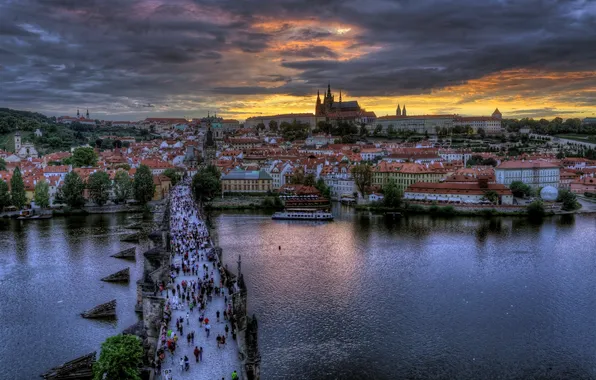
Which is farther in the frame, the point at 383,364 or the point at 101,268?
the point at 101,268

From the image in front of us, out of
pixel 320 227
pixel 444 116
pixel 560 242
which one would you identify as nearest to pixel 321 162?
pixel 320 227

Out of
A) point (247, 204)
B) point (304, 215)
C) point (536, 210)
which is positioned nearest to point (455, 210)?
point (536, 210)

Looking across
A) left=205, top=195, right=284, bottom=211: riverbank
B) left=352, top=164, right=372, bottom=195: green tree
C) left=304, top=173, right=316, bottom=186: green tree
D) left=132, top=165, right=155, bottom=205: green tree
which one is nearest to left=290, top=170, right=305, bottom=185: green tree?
left=304, top=173, right=316, bottom=186: green tree

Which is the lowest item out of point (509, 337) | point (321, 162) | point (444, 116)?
point (509, 337)

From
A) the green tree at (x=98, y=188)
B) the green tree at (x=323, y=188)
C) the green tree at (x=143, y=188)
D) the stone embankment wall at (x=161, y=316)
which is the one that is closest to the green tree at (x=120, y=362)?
the stone embankment wall at (x=161, y=316)

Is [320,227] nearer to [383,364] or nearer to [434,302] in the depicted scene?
[434,302]

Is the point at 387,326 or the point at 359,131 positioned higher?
the point at 359,131

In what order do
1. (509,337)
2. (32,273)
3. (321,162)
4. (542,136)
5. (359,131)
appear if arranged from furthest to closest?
(359,131), (542,136), (321,162), (32,273), (509,337)

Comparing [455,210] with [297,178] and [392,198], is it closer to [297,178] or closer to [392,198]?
[392,198]
